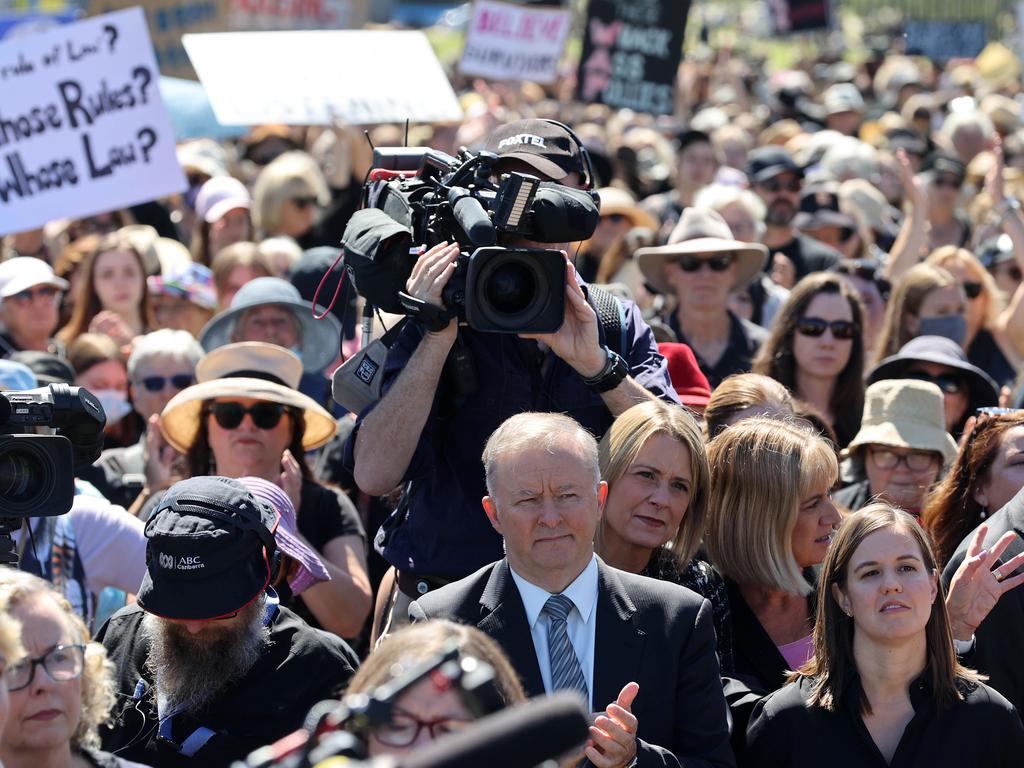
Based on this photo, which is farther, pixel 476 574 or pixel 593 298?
pixel 593 298

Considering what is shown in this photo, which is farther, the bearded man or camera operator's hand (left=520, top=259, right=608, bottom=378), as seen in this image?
camera operator's hand (left=520, top=259, right=608, bottom=378)

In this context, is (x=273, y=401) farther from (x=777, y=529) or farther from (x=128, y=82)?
(x=128, y=82)

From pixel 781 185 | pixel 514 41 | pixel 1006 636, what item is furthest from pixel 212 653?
pixel 514 41

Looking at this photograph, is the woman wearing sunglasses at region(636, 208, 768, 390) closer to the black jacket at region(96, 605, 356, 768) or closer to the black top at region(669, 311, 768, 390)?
the black top at region(669, 311, 768, 390)

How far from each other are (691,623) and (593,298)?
109cm

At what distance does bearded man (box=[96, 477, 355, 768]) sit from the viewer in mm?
3730

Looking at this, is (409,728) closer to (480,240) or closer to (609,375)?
(480,240)

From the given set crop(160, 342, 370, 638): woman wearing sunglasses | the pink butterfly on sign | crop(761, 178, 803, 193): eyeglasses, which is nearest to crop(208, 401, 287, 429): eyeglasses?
crop(160, 342, 370, 638): woman wearing sunglasses

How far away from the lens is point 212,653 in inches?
148

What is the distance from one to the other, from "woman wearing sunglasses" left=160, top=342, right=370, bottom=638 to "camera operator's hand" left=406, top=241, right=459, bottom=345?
118 cm

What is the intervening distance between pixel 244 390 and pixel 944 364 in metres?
2.68

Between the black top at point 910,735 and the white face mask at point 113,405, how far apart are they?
363 centimetres

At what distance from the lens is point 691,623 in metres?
3.66

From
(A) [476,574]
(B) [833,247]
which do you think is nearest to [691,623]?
(A) [476,574]
